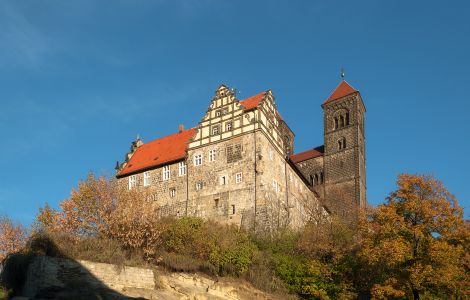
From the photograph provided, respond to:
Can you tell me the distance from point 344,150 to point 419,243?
35.6m

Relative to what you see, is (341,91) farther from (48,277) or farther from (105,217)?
(48,277)

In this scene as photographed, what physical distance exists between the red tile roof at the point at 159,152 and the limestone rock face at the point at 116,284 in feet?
58.4

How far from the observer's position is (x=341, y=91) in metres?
70.6

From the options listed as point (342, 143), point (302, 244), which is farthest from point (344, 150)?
point (302, 244)

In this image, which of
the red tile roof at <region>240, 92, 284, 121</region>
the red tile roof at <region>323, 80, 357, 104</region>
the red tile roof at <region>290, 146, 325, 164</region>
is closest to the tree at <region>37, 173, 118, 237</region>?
the red tile roof at <region>240, 92, 284, 121</region>

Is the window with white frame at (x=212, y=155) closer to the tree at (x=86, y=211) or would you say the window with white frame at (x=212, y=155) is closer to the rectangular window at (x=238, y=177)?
the rectangular window at (x=238, y=177)

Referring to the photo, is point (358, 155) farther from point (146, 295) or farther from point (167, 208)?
point (146, 295)

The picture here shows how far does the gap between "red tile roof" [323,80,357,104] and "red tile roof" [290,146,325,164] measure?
5.68 m

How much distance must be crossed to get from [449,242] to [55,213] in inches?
938

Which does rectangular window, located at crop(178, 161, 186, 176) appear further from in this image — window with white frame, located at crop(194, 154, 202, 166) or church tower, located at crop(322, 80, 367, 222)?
church tower, located at crop(322, 80, 367, 222)

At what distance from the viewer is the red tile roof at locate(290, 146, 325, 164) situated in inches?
2697

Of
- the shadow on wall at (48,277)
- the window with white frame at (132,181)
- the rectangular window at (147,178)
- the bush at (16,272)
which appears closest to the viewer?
the shadow on wall at (48,277)

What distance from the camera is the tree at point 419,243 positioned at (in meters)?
29.4

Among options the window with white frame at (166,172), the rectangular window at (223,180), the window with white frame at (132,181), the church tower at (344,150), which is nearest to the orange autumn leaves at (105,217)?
the rectangular window at (223,180)
